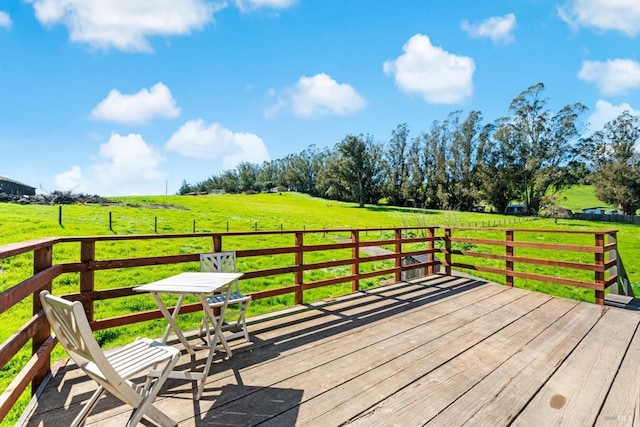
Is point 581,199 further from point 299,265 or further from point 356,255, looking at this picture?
point 299,265

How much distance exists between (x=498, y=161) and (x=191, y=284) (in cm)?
3787

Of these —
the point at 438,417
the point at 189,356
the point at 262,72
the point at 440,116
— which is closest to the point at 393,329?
the point at 438,417

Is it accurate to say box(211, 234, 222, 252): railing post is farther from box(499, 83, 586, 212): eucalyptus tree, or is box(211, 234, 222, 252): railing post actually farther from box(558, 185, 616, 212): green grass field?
box(558, 185, 616, 212): green grass field

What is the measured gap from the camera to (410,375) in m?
2.52

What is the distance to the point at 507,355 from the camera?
291cm

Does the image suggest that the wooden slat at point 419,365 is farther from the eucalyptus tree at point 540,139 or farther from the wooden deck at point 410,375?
the eucalyptus tree at point 540,139

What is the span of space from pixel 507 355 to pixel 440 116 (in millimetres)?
41357

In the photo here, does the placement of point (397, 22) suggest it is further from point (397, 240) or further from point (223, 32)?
point (397, 240)

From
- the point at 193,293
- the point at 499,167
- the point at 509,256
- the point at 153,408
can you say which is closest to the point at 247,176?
the point at 499,167

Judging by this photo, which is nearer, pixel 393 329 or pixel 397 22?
pixel 393 329

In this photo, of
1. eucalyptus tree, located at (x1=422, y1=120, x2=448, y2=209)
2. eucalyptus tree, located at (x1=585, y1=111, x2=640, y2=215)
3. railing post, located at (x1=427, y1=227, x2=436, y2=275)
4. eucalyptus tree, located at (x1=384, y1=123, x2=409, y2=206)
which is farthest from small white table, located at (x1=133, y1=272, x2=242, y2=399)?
eucalyptus tree, located at (x1=384, y1=123, x2=409, y2=206)

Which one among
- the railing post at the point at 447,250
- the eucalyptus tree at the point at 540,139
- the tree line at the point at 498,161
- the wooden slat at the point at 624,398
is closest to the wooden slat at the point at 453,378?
the wooden slat at the point at 624,398

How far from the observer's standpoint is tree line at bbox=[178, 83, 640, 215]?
103ft

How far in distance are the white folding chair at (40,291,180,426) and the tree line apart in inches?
1317
